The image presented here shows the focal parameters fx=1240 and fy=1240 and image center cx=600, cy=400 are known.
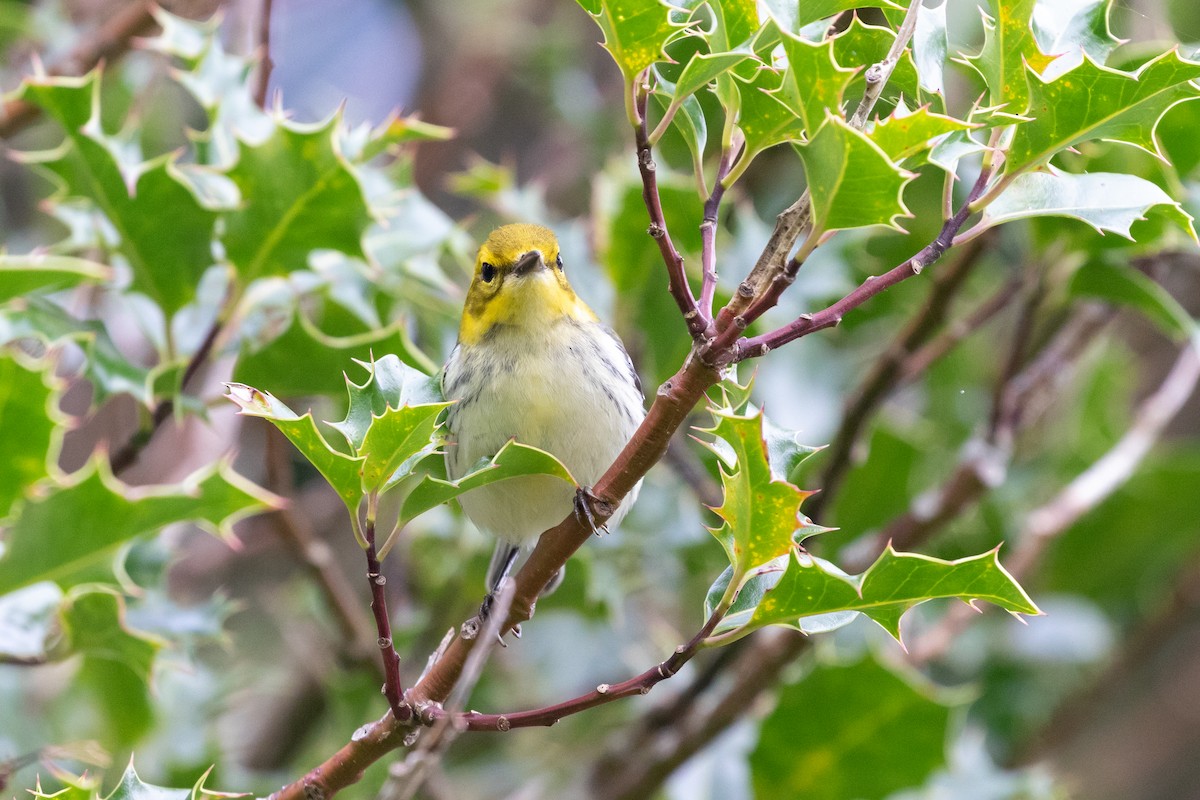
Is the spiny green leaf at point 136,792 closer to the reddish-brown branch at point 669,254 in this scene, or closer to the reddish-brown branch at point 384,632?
the reddish-brown branch at point 384,632

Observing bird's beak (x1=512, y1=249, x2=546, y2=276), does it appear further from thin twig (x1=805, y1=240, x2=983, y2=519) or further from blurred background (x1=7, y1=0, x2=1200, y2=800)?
thin twig (x1=805, y1=240, x2=983, y2=519)

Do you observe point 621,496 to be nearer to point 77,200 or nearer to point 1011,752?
point 77,200

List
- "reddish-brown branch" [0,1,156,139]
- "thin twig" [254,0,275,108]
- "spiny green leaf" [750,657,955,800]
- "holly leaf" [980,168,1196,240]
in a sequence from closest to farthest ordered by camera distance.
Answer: "holly leaf" [980,168,1196,240], "thin twig" [254,0,275,108], "spiny green leaf" [750,657,955,800], "reddish-brown branch" [0,1,156,139]

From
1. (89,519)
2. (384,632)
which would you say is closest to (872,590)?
(384,632)

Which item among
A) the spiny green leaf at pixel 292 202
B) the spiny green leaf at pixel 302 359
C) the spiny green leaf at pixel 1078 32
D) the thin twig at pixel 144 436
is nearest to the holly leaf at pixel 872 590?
the spiny green leaf at pixel 1078 32

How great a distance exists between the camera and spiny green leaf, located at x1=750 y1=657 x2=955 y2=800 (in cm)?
293

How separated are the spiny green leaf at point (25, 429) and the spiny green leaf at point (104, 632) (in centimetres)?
27

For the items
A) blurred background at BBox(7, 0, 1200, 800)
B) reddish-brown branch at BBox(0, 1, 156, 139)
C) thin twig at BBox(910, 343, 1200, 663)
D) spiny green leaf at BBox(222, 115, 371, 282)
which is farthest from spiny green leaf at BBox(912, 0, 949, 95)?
reddish-brown branch at BBox(0, 1, 156, 139)

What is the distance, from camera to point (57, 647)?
251 centimetres

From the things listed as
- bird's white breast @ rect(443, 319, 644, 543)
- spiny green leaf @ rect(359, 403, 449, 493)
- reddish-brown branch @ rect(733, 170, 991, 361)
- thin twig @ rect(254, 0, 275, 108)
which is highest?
reddish-brown branch @ rect(733, 170, 991, 361)

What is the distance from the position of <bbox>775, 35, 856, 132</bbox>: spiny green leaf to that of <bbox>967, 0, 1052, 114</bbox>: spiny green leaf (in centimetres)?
25

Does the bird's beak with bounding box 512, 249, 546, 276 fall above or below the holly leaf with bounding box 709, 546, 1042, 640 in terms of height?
below

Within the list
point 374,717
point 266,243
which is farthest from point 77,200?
point 374,717

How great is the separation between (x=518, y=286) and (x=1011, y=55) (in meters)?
1.31
